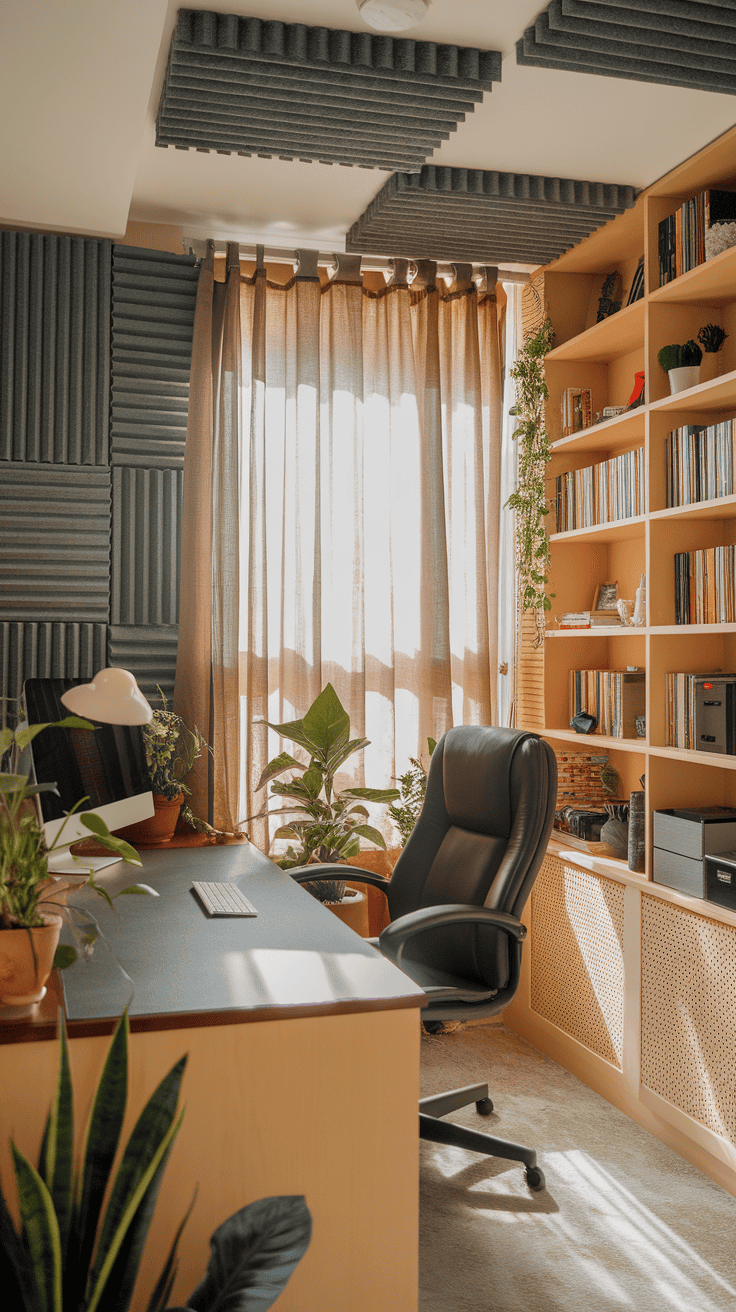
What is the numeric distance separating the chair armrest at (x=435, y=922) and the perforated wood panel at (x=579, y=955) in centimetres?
85

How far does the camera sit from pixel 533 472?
3830 millimetres

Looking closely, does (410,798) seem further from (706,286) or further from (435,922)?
(706,286)

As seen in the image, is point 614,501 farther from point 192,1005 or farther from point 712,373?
point 192,1005

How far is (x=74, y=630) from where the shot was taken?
336 cm

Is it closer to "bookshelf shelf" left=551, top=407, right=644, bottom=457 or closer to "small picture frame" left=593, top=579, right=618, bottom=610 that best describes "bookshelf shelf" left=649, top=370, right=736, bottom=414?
"bookshelf shelf" left=551, top=407, right=644, bottom=457

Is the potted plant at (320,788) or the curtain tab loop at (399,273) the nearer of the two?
the potted plant at (320,788)

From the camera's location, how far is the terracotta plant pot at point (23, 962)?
5.30 feet

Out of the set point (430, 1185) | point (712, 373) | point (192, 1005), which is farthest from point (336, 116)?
point (430, 1185)

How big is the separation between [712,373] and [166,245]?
77.2 inches

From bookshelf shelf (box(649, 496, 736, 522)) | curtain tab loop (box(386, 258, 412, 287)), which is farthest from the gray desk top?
curtain tab loop (box(386, 258, 412, 287))

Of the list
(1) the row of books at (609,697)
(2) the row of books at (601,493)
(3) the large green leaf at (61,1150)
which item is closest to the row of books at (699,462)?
(2) the row of books at (601,493)

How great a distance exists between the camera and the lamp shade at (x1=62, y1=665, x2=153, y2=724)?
2.14 metres

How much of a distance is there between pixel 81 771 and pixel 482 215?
7.32ft

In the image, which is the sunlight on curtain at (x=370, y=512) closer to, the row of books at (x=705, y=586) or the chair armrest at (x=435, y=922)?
the row of books at (x=705, y=586)
